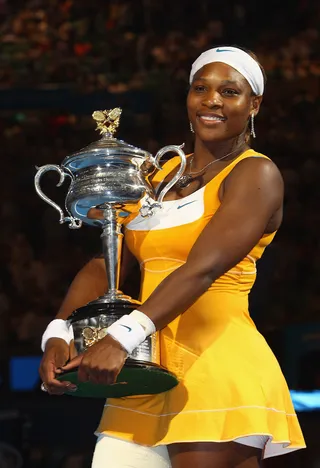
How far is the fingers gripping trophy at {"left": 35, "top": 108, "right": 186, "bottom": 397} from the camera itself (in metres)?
1.92

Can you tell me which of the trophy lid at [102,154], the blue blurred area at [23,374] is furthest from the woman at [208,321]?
the blue blurred area at [23,374]

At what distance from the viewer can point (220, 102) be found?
6.77 feet

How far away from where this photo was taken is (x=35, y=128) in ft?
20.0

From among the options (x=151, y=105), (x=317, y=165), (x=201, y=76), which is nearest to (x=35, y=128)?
(x=151, y=105)

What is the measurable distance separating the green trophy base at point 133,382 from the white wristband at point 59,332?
0.12m

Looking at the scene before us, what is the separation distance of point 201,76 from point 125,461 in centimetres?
78

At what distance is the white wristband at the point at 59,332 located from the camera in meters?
2.03

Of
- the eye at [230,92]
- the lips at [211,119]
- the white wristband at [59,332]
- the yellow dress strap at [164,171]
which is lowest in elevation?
the white wristband at [59,332]

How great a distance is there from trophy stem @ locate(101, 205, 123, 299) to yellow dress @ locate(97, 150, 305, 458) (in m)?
0.04

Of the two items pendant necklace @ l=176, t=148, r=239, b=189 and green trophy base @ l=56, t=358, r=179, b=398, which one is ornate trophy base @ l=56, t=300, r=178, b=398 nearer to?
green trophy base @ l=56, t=358, r=179, b=398

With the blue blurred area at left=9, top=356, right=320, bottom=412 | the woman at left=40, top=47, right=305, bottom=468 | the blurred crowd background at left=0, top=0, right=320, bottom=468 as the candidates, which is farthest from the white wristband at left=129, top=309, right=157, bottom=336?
the blurred crowd background at left=0, top=0, right=320, bottom=468

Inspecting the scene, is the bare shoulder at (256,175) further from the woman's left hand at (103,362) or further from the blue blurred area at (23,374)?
the blue blurred area at (23,374)

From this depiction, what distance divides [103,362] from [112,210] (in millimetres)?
397

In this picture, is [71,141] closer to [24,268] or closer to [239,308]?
[24,268]
